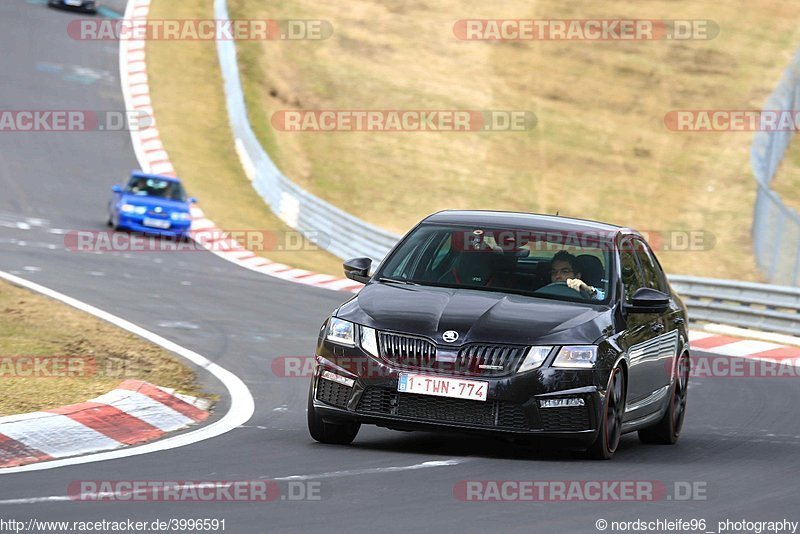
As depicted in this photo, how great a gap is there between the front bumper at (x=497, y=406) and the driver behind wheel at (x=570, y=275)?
0.95 meters

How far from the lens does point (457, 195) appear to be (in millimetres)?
37656

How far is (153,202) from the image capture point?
1102 inches

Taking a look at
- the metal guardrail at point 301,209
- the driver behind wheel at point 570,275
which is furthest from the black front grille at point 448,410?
the metal guardrail at point 301,209

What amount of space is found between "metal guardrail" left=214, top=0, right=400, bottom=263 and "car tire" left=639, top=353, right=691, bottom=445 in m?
14.7

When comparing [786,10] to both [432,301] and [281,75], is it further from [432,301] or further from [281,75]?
→ [432,301]

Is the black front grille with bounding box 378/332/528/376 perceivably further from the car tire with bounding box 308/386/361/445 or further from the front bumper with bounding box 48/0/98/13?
the front bumper with bounding box 48/0/98/13

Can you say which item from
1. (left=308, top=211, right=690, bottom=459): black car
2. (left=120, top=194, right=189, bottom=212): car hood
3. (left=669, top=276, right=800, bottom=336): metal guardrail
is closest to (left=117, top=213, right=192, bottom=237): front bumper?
(left=120, top=194, right=189, bottom=212): car hood

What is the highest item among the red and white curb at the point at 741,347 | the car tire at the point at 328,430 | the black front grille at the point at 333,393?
the black front grille at the point at 333,393

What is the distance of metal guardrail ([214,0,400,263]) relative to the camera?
27.4 m

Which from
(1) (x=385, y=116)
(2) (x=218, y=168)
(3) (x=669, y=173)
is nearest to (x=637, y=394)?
(2) (x=218, y=168)

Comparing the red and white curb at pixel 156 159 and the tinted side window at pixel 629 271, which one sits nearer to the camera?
the tinted side window at pixel 629 271

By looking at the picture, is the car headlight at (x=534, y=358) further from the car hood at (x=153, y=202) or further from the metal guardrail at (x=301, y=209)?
the car hood at (x=153, y=202)

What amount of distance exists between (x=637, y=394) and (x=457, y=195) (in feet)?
91.1

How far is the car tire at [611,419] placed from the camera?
9.12 meters
